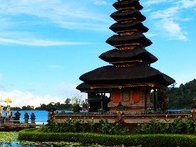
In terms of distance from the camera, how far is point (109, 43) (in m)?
39.7

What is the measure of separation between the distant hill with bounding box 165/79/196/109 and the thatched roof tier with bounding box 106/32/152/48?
191ft

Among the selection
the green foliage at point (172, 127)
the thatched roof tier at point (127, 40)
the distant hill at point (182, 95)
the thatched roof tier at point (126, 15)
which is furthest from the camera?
the distant hill at point (182, 95)

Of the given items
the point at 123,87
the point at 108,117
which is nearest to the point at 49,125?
the point at 108,117

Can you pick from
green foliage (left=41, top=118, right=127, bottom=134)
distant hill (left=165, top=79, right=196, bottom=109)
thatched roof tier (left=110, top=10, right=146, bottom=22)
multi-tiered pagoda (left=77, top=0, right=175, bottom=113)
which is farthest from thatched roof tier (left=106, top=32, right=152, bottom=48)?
distant hill (left=165, top=79, right=196, bottom=109)

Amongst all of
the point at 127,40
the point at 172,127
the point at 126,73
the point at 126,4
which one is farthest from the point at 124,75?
the point at 172,127

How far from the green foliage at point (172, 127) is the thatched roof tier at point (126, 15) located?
46.1 feet

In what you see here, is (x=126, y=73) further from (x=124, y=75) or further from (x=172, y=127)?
(x=172, y=127)

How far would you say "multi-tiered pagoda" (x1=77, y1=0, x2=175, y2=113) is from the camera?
35.8 meters

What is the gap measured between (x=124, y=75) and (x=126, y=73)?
16.4 inches

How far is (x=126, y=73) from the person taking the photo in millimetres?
36281

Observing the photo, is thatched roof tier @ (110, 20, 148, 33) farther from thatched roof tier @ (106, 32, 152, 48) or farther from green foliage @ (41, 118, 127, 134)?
green foliage @ (41, 118, 127, 134)

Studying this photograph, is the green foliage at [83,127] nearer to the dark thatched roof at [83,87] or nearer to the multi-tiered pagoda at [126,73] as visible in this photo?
the multi-tiered pagoda at [126,73]

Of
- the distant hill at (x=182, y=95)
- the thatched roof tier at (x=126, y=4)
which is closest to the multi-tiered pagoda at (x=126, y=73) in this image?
the thatched roof tier at (x=126, y=4)

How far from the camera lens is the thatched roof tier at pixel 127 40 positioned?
3847 centimetres
